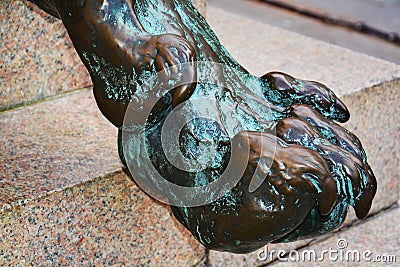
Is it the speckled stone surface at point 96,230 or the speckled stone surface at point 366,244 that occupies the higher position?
the speckled stone surface at point 96,230

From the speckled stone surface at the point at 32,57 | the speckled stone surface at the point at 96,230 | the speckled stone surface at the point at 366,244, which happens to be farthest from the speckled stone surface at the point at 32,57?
the speckled stone surface at the point at 366,244

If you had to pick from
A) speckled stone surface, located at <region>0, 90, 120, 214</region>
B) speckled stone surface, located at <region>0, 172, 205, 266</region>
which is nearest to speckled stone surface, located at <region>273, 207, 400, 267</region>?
speckled stone surface, located at <region>0, 172, 205, 266</region>

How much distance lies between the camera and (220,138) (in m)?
1.13

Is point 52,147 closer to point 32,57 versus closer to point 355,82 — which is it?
point 32,57

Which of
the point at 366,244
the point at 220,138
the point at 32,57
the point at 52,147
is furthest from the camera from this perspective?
the point at 366,244

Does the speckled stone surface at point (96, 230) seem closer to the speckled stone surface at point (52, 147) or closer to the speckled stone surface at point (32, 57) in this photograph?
the speckled stone surface at point (52, 147)

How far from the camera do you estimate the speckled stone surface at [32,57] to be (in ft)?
5.84

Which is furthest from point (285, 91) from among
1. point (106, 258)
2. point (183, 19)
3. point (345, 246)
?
point (345, 246)

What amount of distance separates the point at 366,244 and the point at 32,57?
1.00 metres

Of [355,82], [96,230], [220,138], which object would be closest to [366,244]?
[355,82]

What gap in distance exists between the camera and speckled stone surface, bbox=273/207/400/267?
187 cm

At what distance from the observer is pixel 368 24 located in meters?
4.42

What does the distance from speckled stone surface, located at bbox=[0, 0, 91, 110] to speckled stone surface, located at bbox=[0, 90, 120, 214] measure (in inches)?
1.8

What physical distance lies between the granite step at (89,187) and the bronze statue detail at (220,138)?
0.76ft
